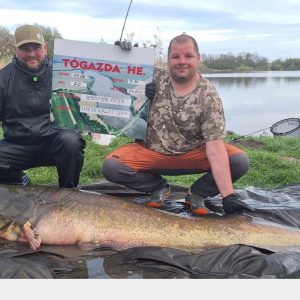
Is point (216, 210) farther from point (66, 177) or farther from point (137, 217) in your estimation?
point (66, 177)

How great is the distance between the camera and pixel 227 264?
3375 mm

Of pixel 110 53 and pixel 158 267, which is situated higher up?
pixel 110 53

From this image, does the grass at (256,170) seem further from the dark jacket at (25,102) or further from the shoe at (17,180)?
the dark jacket at (25,102)

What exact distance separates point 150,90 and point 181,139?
1.96ft

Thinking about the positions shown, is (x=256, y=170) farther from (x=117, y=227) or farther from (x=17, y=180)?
(x=117, y=227)

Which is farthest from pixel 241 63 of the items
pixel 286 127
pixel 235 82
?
pixel 286 127

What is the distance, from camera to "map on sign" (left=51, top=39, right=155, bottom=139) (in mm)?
4918

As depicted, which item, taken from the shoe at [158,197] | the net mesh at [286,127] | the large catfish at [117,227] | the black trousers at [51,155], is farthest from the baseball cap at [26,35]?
the net mesh at [286,127]

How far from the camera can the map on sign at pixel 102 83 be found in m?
4.92

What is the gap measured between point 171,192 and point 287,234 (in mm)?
1884

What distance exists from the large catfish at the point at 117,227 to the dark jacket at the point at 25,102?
100cm

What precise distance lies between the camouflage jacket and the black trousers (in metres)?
0.79

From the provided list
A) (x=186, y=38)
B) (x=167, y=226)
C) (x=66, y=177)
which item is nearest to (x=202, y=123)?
(x=186, y=38)

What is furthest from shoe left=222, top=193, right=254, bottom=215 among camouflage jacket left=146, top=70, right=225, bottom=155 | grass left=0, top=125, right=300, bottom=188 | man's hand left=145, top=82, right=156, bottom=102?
grass left=0, top=125, right=300, bottom=188
